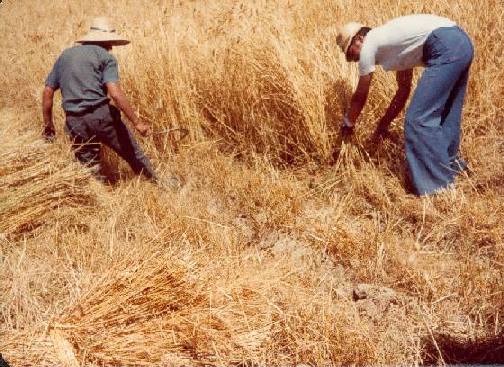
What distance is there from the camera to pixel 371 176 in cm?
312

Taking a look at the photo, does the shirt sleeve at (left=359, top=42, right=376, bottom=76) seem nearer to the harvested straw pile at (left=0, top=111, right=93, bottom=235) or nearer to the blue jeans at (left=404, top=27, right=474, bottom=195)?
the blue jeans at (left=404, top=27, right=474, bottom=195)

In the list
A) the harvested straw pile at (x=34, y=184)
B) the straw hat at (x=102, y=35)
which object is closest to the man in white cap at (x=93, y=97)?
the straw hat at (x=102, y=35)

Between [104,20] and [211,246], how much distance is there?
87.3 inches

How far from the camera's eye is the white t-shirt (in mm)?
2836

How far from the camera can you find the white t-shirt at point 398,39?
9.30 ft

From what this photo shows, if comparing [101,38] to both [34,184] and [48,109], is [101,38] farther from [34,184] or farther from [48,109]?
[34,184]

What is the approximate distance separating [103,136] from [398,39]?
2319 mm

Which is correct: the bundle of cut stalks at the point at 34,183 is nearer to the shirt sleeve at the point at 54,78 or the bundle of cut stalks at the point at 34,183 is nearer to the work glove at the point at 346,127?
the shirt sleeve at the point at 54,78

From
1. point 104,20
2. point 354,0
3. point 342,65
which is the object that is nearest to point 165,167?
point 104,20

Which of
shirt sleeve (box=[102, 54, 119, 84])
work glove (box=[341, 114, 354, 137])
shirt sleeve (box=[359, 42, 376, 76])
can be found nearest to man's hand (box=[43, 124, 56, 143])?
shirt sleeve (box=[102, 54, 119, 84])

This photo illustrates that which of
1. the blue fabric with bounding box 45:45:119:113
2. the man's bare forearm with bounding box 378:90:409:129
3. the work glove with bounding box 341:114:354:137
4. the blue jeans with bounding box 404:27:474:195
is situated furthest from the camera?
the blue fabric with bounding box 45:45:119:113

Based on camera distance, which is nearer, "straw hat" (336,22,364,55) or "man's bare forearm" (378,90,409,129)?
"straw hat" (336,22,364,55)

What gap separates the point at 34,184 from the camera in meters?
3.00

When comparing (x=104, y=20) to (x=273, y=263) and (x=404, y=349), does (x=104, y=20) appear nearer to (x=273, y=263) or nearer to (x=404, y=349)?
(x=273, y=263)
